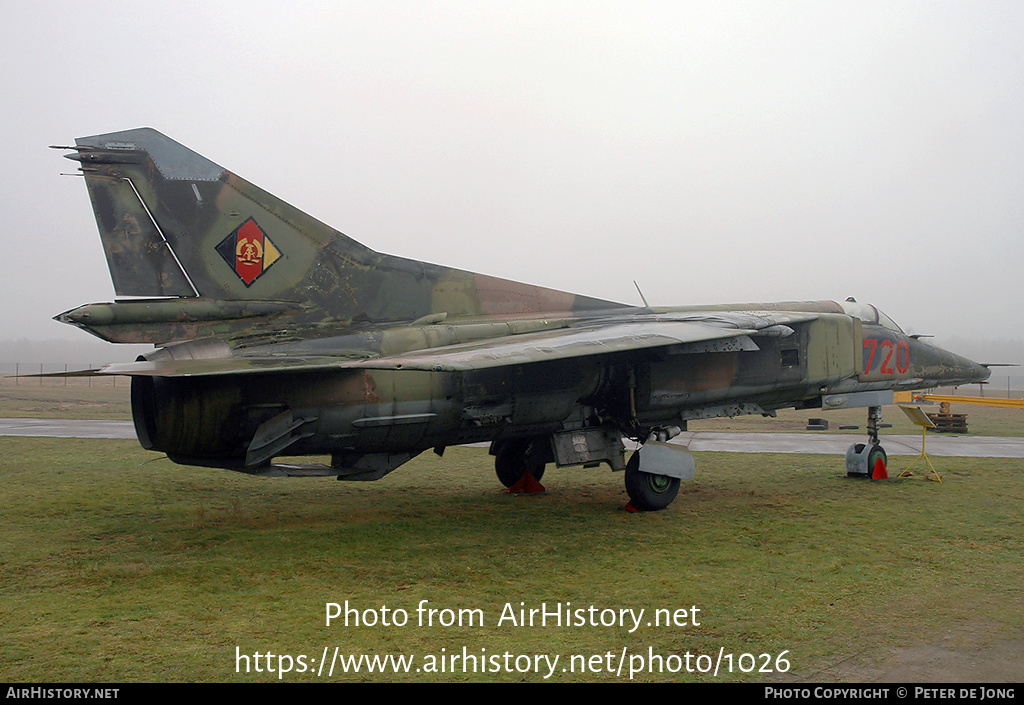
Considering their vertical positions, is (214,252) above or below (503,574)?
above

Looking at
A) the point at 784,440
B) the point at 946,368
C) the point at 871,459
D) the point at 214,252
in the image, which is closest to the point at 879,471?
the point at 871,459

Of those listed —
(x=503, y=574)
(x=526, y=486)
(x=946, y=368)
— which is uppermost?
(x=946, y=368)

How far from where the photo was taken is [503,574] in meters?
6.75

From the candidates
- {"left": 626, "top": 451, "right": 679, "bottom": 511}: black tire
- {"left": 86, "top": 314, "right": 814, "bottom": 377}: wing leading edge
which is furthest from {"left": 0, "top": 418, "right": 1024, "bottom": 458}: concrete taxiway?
{"left": 86, "top": 314, "right": 814, "bottom": 377}: wing leading edge

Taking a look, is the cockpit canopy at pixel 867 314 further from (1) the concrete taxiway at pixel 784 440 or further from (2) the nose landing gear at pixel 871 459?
(1) the concrete taxiway at pixel 784 440

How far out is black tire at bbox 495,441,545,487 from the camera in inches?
450

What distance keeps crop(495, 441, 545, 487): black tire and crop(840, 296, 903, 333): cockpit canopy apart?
18.8 ft

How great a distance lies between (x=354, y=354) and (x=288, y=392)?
854mm

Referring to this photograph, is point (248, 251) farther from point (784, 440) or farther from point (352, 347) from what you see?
point (784, 440)

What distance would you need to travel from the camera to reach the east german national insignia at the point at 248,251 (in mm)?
8352

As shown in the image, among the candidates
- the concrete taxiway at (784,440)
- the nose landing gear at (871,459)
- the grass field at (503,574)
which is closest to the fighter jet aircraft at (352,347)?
the grass field at (503,574)

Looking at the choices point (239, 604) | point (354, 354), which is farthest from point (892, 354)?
point (239, 604)

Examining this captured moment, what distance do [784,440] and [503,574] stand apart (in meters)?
13.4
